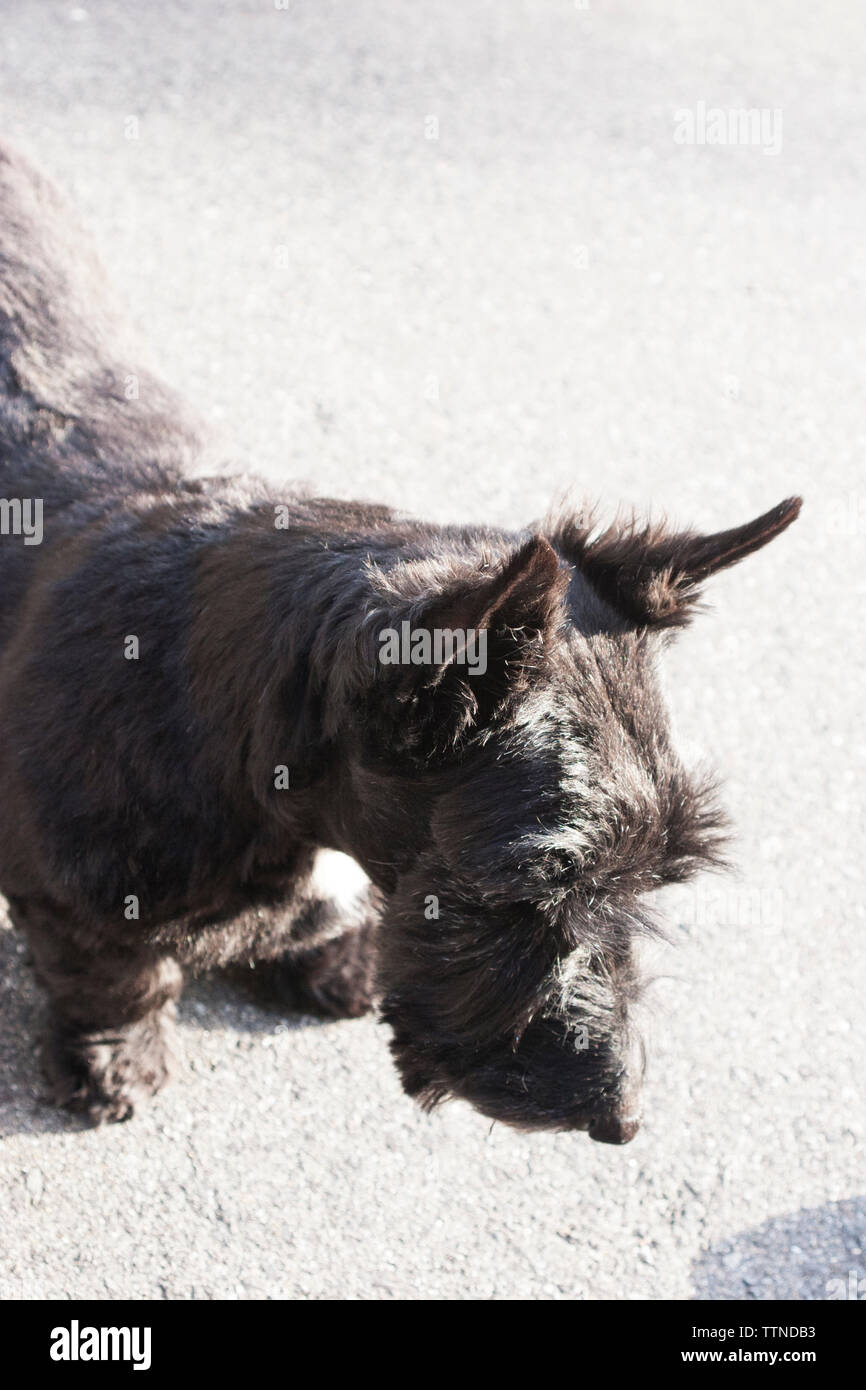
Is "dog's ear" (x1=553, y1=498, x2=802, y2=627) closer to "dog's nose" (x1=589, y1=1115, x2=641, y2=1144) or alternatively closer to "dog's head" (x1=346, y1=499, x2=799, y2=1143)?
"dog's head" (x1=346, y1=499, x2=799, y2=1143)

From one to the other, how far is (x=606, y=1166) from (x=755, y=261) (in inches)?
217

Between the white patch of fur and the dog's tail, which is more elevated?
the dog's tail

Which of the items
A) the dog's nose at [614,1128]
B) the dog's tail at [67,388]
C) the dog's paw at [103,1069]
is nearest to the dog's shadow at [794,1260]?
the dog's nose at [614,1128]

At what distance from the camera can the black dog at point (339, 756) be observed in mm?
2279

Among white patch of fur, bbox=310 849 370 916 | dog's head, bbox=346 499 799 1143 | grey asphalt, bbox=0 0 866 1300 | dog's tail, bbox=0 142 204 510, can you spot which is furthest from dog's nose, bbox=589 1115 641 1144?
dog's tail, bbox=0 142 204 510

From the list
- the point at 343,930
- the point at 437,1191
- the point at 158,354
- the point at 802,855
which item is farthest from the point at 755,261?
Answer: the point at 437,1191

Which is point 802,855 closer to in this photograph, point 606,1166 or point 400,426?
point 606,1166

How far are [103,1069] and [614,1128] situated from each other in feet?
4.55

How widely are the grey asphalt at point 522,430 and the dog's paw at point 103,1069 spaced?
74mm

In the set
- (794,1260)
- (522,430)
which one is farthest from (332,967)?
(522,430)

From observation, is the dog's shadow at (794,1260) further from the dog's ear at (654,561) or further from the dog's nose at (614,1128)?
the dog's ear at (654,561)

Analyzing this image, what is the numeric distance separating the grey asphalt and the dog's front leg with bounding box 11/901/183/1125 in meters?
0.10

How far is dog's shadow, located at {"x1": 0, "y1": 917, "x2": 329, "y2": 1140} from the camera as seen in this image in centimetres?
327

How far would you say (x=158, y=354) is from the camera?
5.53 metres
